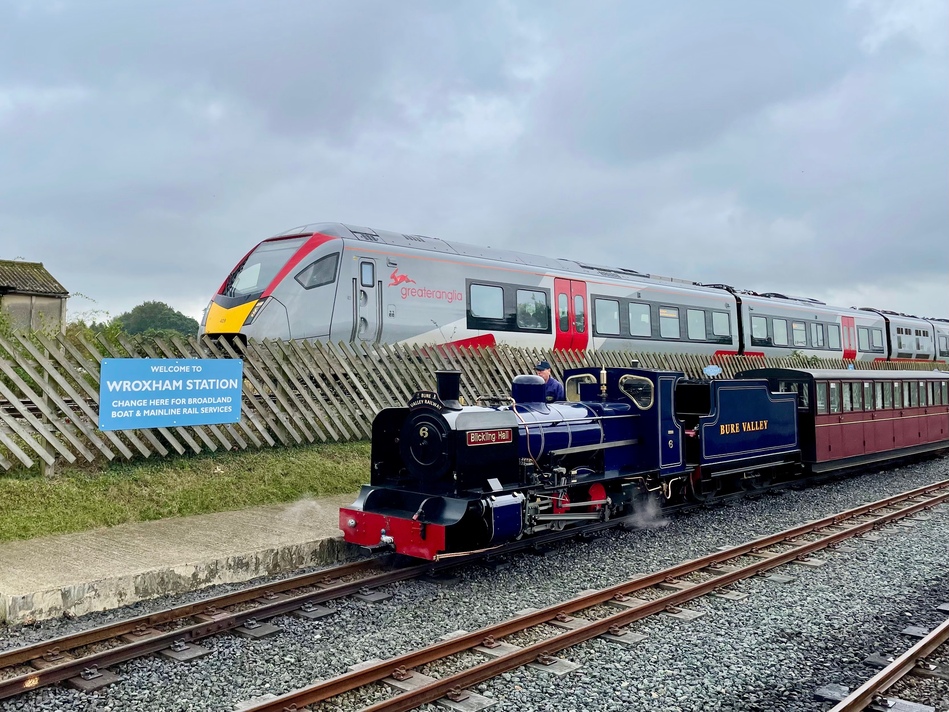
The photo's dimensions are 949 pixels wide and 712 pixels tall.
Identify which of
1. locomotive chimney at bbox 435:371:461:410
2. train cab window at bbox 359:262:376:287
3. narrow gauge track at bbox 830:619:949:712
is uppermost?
train cab window at bbox 359:262:376:287

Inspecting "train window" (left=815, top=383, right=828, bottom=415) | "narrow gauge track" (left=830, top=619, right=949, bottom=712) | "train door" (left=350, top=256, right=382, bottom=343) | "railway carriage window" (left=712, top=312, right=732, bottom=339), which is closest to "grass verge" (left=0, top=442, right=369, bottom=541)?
"train door" (left=350, top=256, right=382, bottom=343)

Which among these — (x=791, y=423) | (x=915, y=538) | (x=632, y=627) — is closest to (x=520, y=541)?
(x=632, y=627)

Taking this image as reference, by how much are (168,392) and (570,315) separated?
933cm

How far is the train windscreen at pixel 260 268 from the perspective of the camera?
11.9 m

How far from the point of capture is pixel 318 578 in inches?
244

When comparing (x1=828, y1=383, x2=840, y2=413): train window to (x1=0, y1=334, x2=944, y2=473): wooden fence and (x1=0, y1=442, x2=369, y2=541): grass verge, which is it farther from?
(x1=0, y1=442, x2=369, y2=541): grass verge

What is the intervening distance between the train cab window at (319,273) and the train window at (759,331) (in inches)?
537

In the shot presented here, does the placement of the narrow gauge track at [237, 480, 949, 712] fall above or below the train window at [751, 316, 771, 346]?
below

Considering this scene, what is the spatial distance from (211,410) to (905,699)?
290 inches

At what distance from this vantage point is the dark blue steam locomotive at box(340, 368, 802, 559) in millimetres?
6438

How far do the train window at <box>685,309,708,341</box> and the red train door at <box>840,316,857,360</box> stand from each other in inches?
330

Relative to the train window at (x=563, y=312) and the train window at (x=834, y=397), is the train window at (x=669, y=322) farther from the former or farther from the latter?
the train window at (x=834, y=397)

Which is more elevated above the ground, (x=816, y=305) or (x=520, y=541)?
(x=816, y=305)

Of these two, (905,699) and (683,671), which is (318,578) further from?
(905,699)
